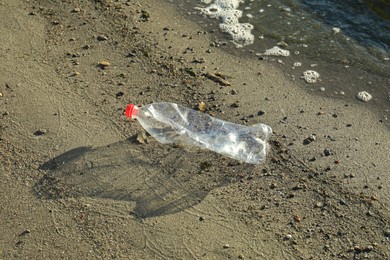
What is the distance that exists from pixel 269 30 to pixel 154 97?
79.0 inches

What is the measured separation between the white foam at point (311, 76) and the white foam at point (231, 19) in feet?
2.72

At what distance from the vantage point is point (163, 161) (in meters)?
4.56

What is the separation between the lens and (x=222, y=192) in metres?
4.33

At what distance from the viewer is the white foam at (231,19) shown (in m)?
6.11

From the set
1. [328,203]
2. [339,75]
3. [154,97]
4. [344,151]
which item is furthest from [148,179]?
[339,75]

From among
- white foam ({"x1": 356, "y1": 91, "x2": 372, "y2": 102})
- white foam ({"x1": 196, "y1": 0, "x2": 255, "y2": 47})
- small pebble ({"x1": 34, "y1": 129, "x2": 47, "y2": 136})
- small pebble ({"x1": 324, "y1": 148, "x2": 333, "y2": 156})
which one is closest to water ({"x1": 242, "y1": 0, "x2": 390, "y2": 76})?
white foam ({"x1": 196, "y1": 0, "x2": 255, "y2": 47})

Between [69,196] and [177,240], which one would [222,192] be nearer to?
[177,240]

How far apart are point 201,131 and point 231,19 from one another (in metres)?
2.11

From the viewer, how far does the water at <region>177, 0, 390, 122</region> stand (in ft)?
18.6

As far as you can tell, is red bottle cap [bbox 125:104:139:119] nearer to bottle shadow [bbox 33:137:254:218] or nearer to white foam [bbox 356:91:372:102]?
bottle shadow [bbox 33:137:254:218]

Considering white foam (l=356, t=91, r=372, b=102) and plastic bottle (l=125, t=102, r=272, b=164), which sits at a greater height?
white foam (l=356, t=91, r=372, b=102)

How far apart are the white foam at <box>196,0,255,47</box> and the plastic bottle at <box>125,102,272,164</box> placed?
146cm

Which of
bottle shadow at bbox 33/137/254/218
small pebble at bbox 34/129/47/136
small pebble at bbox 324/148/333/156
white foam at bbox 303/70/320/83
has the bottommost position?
bottle shadow at bbox 33/137/254/218

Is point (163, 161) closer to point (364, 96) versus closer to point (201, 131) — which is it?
point (201, 131)
